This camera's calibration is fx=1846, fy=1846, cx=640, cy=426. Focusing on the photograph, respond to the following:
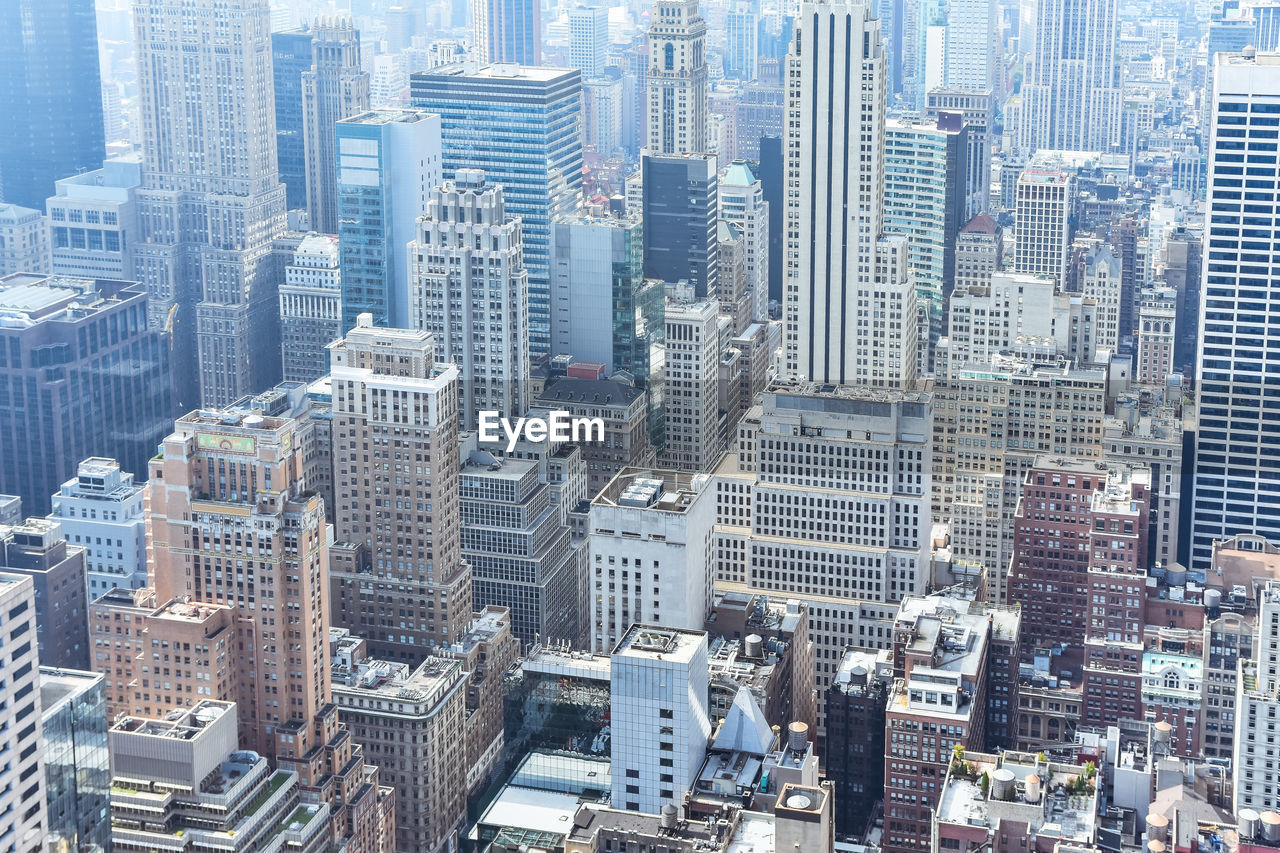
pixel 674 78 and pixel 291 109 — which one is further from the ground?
pixel 674 78

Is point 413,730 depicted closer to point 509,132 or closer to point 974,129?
point 509,132

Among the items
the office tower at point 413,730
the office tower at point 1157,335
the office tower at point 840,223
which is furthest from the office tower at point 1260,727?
the office tower at point 1157,335

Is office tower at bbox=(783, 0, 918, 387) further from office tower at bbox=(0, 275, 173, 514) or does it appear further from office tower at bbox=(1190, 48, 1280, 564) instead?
office tower at bbox=(0, 275, 173, 514)

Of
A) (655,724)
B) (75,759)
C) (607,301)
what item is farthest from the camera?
(607,301)

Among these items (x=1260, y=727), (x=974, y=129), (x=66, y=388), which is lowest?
(x=1260, y=727)

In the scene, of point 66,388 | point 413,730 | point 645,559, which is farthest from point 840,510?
point 66,388

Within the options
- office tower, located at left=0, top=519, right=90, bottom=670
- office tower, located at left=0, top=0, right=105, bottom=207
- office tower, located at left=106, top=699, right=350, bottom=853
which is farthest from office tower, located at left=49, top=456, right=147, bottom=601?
office tower, located at left=0, top=0, right=105, bottom=207

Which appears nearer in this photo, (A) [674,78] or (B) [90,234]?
(B) [90,234]

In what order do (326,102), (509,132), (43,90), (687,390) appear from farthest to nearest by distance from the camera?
(326,102) → (43,90) → (509,132) → (687,390)
